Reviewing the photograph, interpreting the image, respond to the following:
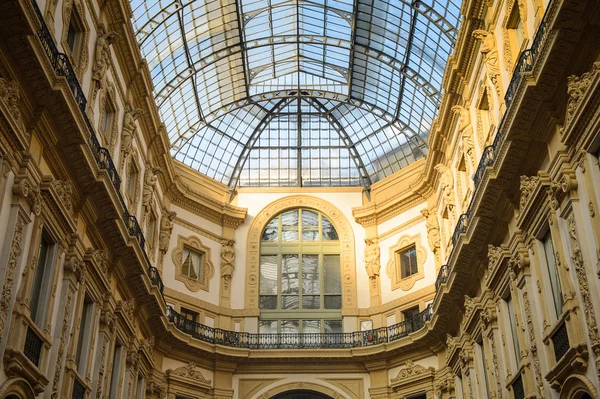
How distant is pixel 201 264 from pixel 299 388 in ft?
23.5

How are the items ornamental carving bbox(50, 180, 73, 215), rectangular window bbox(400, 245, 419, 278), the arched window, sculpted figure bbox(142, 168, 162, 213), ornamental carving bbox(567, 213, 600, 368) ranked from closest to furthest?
ornamental carving bbox(567, 213, 600, 368)
ornamental carving bbox(50, 180, 73, 215)
sculpted figure bbox(142, 168, 162, 213)
rectangular window bbox(400, 245, 419, 278)
the arched window

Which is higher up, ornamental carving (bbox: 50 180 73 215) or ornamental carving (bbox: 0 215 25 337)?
ornamental carving (bbox: 50 180 73 215)

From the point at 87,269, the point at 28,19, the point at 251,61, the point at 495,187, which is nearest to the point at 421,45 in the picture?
the point at 251,61

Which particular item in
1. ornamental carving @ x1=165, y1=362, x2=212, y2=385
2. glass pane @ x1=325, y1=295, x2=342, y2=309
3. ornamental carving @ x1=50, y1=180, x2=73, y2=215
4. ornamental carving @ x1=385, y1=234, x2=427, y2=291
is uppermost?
ornamental carving @ x1=385, y1=234, x2=427, y2=291

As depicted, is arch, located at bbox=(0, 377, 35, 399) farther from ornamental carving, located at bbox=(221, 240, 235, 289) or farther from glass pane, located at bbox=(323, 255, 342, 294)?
glass pane, located at bbox=(323, 255, 342, 294)

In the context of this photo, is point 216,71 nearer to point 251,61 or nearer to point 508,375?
point 251,61

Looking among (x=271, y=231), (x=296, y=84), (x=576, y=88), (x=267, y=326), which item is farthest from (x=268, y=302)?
(x=576, y=88)

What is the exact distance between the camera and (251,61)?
124ft

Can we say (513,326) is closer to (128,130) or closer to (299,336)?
(128,130)

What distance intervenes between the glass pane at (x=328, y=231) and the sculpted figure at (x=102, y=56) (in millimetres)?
16677

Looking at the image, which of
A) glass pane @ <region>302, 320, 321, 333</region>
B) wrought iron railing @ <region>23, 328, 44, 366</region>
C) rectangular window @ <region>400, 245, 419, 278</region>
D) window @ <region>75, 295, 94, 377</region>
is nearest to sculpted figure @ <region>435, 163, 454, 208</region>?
rectangular window @ <region>400, 245, 419, 278</region>

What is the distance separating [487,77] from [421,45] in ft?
32.2

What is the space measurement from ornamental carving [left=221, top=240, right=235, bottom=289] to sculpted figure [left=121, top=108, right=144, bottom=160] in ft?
35.3

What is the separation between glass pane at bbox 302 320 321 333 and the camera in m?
35.0
